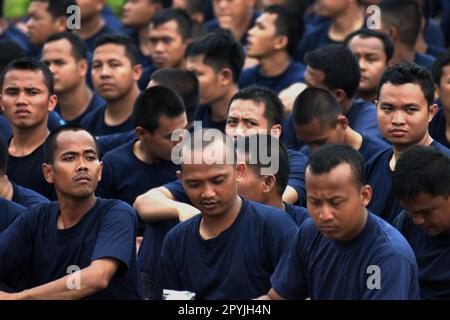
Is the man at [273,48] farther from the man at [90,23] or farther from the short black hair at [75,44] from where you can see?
the man at [90,23]

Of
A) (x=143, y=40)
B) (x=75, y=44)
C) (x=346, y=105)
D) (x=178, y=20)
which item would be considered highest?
(x=143, y=40)

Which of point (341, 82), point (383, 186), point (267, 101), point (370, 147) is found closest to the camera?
point (383, 186)

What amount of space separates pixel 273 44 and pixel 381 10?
102 centimetres

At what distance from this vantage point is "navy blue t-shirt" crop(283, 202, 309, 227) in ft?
22.3

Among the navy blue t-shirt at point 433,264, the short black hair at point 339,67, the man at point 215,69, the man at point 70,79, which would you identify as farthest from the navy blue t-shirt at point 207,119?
the navy blue t-shirt at point 433,264

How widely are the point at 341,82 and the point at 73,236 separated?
2.99 meters

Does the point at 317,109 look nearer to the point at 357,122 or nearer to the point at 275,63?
the point at 357,122

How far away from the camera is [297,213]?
6.84m

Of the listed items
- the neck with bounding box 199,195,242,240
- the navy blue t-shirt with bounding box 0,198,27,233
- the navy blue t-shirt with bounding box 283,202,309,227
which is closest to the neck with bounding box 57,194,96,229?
the navy blue t-shirt with bounding box 0,198,27,233

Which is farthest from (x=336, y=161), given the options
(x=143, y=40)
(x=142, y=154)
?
(x=143, y=40)

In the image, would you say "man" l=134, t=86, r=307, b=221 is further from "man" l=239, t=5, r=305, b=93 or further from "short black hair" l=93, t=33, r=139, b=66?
"man" l=239, t=5, r=305, b=93

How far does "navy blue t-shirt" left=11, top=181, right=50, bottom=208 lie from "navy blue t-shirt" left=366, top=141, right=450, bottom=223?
6.23ft

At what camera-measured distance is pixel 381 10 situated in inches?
408

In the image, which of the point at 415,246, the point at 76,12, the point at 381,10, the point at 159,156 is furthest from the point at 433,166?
the point at 76,12
